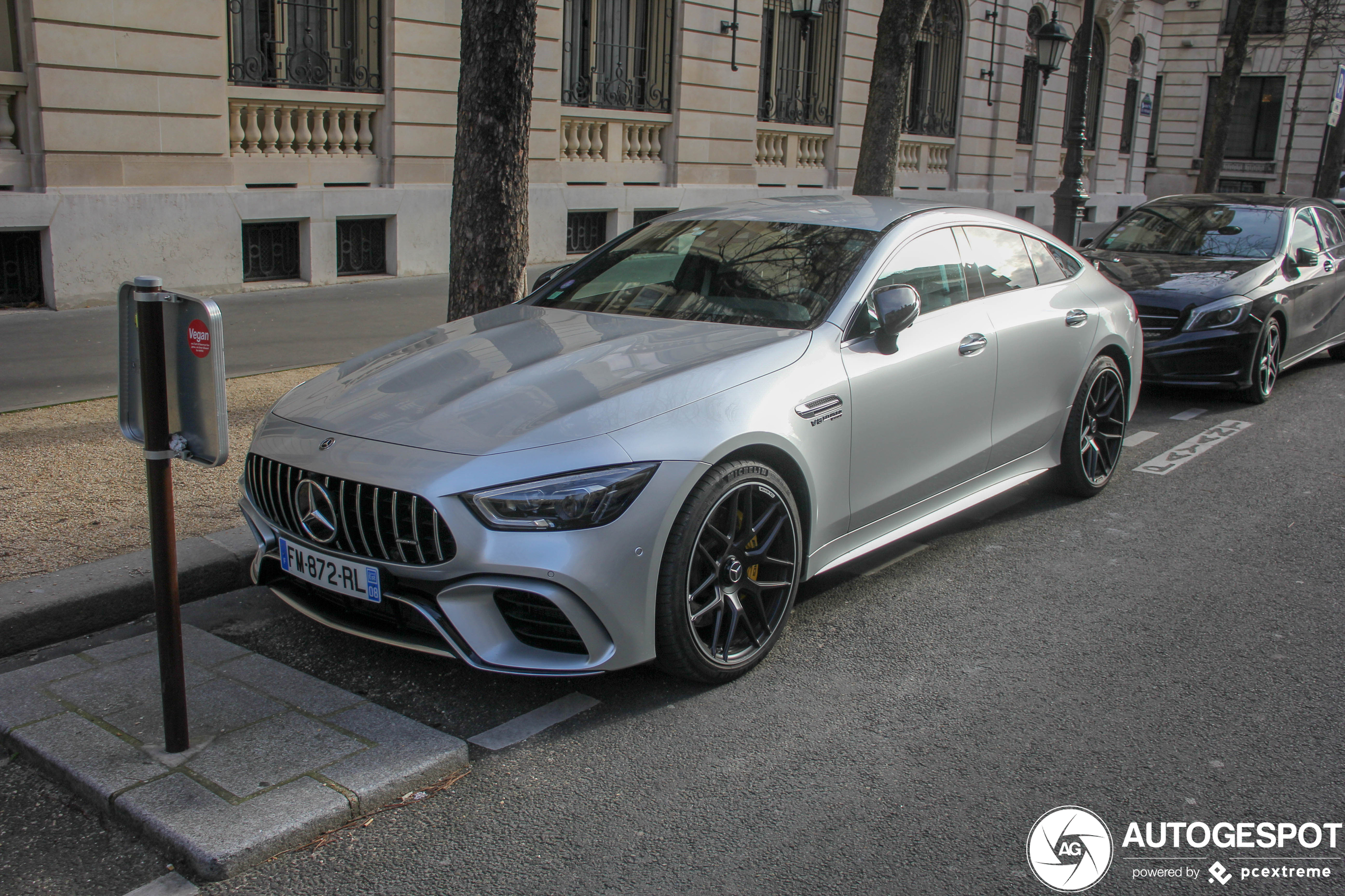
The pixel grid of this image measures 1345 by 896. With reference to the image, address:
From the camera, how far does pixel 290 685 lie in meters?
3.74

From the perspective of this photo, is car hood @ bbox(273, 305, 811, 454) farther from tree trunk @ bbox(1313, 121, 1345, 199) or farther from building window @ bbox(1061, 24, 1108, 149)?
building window @ bbox(1061, 24, 1108, 149)

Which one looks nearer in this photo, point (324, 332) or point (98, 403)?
point (98, 403)

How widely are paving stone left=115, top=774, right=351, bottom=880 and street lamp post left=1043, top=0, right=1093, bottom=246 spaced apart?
12967mm

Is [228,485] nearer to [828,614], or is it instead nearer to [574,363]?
[574,363]

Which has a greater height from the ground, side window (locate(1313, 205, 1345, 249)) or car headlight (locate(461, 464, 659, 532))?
side window (locate(1313, 205, 1345, 249))

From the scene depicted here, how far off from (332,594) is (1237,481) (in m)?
5.39

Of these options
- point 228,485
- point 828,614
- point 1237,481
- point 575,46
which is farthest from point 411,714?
point 575,46

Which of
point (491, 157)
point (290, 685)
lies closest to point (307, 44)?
point (491, 157)

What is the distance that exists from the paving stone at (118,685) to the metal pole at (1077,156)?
12258 millimetres

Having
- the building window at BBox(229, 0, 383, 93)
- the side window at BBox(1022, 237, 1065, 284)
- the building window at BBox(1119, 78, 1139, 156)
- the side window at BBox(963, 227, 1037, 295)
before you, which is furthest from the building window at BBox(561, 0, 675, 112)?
the building window at BBox(1119, 78, 1139, 156)

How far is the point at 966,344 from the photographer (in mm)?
4969

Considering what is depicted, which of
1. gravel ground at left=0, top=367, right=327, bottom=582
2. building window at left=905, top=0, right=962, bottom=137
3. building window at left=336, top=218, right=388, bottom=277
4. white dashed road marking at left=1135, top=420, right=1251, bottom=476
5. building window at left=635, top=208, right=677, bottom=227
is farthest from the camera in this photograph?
building window at left=905, top=0, right=962, bottom=137

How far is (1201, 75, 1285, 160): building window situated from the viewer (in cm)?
4406

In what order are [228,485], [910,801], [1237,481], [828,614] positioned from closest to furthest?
1. [910,801]
2. [828,614]
3. [228,485]
4. [1237,481]
